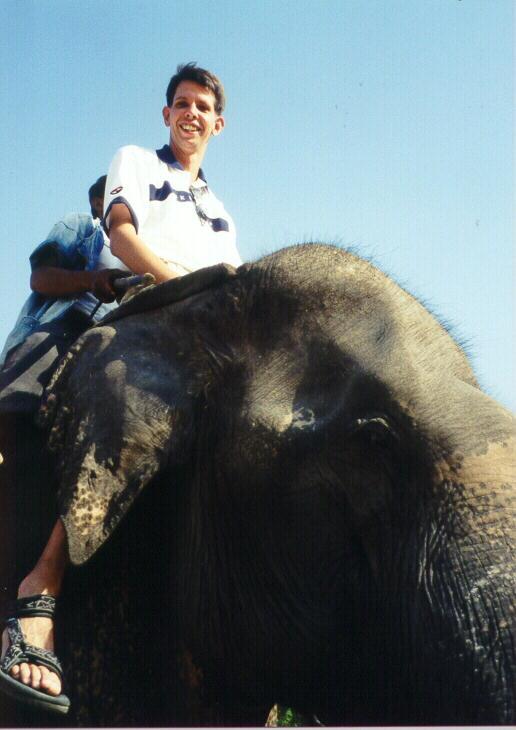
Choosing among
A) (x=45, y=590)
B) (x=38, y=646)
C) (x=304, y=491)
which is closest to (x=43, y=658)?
(x=38, y=646)

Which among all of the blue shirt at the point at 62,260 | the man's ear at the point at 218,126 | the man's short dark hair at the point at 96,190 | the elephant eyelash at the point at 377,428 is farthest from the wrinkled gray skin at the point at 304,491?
the man's short dark hair at the point at 96,190

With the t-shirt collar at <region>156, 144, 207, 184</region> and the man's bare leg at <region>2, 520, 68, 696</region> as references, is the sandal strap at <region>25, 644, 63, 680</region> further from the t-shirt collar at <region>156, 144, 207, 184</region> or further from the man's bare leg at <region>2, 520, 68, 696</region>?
the t-shirt collar at <region>156, 144, 207, 184</region>

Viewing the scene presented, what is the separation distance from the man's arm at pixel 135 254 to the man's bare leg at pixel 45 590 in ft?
2.29

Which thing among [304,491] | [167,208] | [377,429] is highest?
[167,208]

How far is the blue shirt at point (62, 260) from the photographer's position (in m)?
3.09

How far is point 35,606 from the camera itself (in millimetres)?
2525

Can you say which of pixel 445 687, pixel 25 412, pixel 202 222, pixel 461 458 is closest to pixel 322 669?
pixel 445 687

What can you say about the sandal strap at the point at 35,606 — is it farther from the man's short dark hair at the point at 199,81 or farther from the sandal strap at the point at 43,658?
the man's short dark hair at the point at 199,81

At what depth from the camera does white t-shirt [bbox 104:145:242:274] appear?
311cm

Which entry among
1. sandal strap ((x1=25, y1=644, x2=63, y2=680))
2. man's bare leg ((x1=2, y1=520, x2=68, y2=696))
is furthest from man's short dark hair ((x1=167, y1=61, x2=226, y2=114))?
sandal strap ((x1=25, y1=644, x2=63, y2=680))

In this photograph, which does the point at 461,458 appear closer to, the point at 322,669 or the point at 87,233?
the point at 322,669

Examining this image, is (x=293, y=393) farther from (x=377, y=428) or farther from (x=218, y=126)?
(x=218, y=126)

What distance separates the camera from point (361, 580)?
2.33m

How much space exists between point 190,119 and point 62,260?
59 cm
